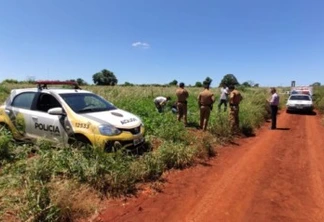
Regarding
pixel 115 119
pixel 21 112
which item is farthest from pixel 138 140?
pixel 21 112

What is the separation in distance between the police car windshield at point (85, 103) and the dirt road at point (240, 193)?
97.2 inches

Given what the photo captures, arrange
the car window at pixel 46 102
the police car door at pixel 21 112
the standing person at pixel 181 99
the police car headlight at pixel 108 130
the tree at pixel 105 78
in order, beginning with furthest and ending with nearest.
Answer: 1. the tree at pixel 105 78
2. the standing person at pixel 181 99
3. the police car door at pixel 21 112
4. the car window at pixel 46 102
5. the police car headlight at pixel 108 130

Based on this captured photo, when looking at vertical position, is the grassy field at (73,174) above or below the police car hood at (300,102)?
below

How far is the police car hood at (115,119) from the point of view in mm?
7070

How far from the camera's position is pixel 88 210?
4.92 m

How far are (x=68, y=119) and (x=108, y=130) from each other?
102cm

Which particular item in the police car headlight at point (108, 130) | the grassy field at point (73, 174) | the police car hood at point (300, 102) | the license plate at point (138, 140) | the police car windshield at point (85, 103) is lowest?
the grassy field at point (73, 174)

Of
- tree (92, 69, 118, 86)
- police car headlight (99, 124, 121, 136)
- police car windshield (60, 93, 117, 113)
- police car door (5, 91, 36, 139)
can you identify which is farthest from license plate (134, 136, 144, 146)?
tree (92, 69, 118, 86)

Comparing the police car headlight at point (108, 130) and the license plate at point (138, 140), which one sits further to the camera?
the license plate at point (138, 140)

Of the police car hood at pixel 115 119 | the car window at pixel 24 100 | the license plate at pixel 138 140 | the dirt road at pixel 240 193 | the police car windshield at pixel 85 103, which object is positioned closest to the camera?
the dirt road at pixel 240 193

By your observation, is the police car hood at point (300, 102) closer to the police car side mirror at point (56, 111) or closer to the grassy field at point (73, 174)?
the grassy field at point (73, 174)

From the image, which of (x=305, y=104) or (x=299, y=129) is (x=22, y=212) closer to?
(x=299, y=129)

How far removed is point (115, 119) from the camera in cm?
728

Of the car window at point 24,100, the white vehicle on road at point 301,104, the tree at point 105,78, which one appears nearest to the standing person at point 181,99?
the car window at point 24,100
